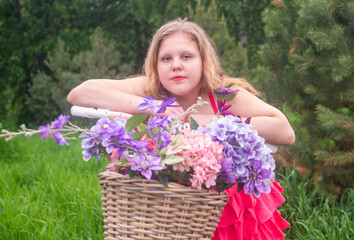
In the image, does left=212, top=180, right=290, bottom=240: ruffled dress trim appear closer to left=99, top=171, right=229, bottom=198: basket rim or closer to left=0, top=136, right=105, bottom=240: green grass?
left=99, top=171, right=229, bottom=198: basket rim

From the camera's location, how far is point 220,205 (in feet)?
4.01

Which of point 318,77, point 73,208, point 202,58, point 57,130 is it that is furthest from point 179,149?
point 318,77

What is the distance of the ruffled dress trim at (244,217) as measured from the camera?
154 centimetres

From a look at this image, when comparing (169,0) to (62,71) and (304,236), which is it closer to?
(62,71)

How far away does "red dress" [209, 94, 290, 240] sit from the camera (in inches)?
60.8

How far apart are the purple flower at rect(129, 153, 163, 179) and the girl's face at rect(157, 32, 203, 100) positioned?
0.71m

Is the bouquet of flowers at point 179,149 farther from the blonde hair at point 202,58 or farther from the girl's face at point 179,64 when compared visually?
the blonde hair at point 202,58

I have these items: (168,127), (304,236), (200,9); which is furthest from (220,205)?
(200,9)

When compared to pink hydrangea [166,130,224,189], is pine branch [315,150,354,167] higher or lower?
lower

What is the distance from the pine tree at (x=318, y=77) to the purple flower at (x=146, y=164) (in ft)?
6.31

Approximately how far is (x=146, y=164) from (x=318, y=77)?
224cm

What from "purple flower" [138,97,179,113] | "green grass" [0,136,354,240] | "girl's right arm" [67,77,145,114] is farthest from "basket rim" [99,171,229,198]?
"green grass" [0,136,354,240]

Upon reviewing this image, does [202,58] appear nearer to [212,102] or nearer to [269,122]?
[212,102]

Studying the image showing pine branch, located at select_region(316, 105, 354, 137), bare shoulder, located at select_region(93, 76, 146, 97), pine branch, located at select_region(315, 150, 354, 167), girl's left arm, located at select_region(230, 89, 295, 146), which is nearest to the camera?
girl's left arm, located at select_region(230, 89, 295, 146)
